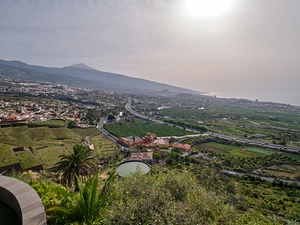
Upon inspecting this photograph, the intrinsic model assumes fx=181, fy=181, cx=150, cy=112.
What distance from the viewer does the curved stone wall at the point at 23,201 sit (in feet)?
21.3

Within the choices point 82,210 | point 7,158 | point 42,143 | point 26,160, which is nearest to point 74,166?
point 82,210

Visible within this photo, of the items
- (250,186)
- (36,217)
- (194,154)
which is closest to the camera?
(36,217)

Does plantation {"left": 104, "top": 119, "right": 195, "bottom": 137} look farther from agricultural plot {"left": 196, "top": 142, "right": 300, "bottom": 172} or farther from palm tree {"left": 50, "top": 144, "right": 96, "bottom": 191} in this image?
palm tree {"left": 50, "top": 144, "right": 96, "bottom": 191}

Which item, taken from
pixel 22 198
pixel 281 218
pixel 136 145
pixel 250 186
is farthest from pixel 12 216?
pixel 136 145

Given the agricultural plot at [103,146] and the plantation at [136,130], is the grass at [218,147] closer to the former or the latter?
the plantation at [136,130]

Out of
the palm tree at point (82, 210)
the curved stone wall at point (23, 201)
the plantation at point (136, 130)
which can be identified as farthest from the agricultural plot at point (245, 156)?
the curved stone wall at point (23, 201)

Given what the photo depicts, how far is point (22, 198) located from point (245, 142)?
181 ft

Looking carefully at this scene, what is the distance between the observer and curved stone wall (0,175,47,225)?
649cm

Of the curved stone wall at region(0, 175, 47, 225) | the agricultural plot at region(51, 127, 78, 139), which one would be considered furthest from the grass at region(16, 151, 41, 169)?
the agricultural plot at region(51, 127, 78, 139)

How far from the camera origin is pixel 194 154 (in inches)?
1604

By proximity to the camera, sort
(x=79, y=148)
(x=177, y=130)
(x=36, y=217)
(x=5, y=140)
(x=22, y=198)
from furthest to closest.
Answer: (x=177, y=130) → (x=5, y=140) → (x=79, y=148) → (x=22, y=198) → (x=36, y=217)

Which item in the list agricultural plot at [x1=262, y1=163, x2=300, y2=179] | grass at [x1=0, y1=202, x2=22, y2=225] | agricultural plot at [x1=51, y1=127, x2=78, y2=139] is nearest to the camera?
grass at [x1=0, y1=202, x2=22, y2=225]

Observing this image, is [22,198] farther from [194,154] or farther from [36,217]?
[194,154]

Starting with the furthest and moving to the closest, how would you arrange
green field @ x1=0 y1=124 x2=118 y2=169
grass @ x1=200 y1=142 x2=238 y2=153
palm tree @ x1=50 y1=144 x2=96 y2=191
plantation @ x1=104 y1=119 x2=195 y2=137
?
plantation @ x1=104 y1=119 x2=195 y2=137 → grass @ x1=200 y1=142 x2=238 y2=153 → green field @ x1=0 y1=124 x2=118 y2=169 → palm tree @ x1=50 y1=144 x2=96 y2=191
